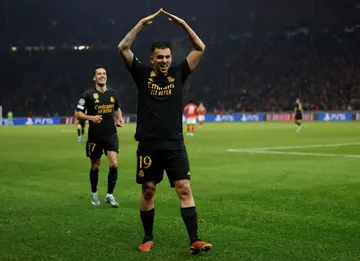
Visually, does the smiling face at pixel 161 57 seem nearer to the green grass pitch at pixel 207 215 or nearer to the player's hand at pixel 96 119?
the green grass pitch at pixel 207 215

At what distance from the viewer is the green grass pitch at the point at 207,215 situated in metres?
6.02

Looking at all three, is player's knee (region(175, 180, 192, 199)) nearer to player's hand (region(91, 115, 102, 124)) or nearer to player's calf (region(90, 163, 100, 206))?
player's hand (region(91, 115, 102, 124))

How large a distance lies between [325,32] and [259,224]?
73.8m

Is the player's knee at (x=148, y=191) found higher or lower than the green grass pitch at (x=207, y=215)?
higher

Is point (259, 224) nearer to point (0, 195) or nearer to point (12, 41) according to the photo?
point (0, 195)

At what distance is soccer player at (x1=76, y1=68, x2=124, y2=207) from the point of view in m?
9.34

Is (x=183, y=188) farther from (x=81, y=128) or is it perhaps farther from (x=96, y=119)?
(x=81, y=128)

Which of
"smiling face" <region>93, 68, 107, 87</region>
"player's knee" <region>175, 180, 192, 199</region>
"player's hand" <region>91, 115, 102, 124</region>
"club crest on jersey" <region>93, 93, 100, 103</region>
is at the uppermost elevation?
"smiling face" <region>93, 68, 107, 87</region>

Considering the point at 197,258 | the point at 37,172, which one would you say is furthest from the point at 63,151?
the point at 197,258

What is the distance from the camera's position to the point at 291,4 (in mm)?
77688

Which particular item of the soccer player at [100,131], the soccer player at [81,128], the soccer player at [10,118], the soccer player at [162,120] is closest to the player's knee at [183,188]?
the soccer player at [162,120]

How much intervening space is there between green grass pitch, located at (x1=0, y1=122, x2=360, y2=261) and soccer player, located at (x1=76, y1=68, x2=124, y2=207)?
0.48m

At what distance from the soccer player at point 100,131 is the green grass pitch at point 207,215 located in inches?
18.8

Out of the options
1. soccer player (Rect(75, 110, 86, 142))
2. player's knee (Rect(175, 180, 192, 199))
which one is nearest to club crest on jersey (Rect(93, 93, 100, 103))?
player's knee (Rect(175, 180, 192, 199))
